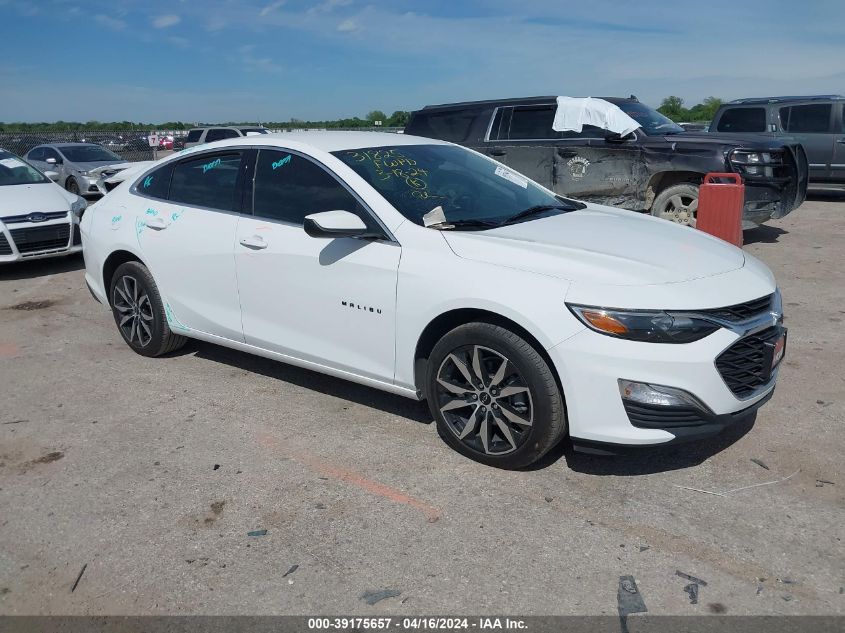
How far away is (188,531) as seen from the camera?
3303 mm

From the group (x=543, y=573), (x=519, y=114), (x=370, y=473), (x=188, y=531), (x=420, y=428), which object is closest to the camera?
(x=543, y=573)

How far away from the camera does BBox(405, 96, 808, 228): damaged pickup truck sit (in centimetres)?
896

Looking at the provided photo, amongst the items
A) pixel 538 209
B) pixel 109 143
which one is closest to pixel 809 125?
pixel 538 209

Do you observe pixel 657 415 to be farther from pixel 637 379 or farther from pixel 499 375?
pixel 499 375

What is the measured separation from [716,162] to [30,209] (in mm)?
8062

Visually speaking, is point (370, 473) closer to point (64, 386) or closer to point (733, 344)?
point (733, 344)

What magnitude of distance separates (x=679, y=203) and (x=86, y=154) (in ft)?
45.4

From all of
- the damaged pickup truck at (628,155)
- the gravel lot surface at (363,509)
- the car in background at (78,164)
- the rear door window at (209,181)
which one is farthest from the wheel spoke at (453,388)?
the car in background at (78,164)

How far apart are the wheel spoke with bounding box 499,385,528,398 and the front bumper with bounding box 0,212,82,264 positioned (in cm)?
655

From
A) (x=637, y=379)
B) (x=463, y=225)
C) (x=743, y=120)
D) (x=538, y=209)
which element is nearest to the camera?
(x=637, y=379)

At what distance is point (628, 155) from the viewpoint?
9.30 metres

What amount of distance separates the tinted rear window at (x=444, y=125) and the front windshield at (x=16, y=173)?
5.03 meters

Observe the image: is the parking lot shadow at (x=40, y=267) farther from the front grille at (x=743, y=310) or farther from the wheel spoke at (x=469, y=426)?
the front grille at (x=743, y=310)

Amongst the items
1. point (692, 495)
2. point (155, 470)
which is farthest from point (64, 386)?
point (692, 495)
